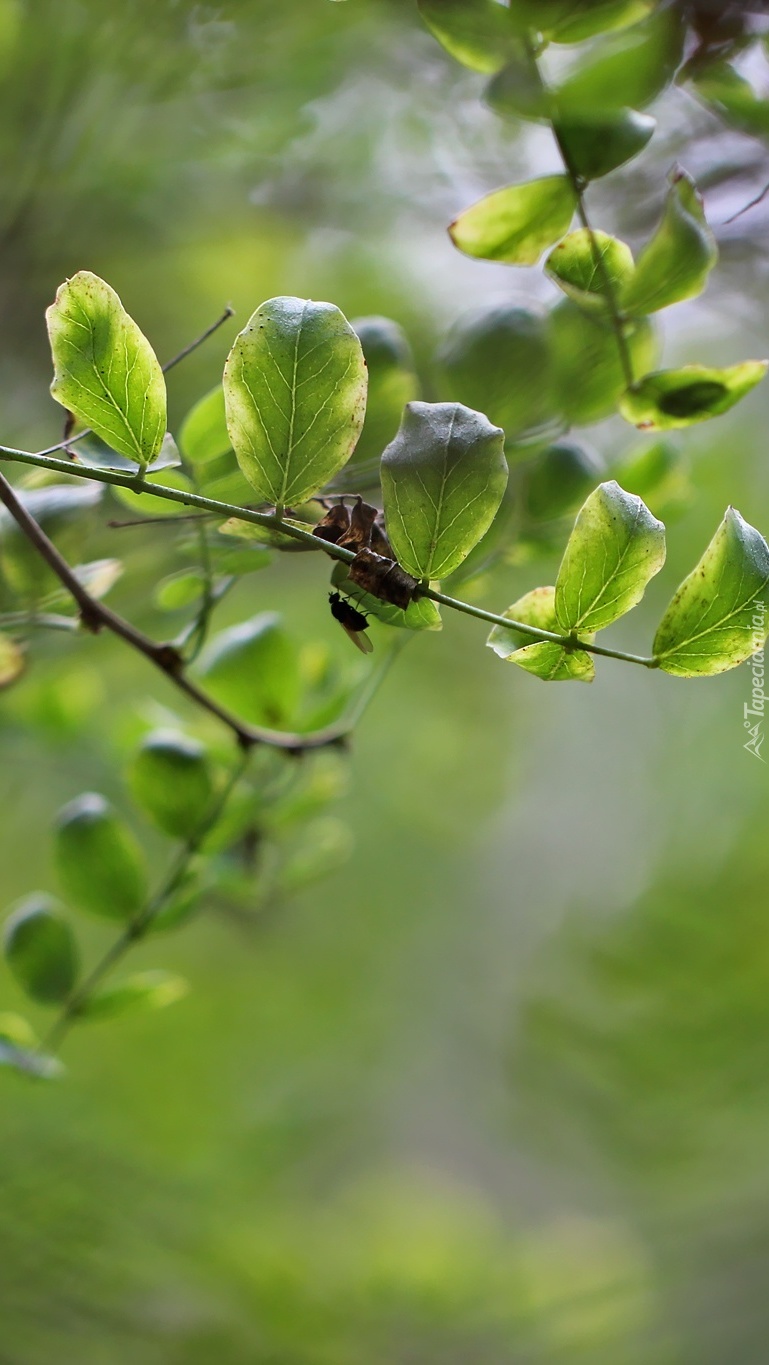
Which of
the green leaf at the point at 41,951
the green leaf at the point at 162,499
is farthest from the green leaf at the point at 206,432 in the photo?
the green leaf at the point at 41,951

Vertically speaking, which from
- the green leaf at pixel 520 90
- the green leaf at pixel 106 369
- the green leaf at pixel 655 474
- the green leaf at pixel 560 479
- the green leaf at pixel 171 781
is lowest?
the green leaf at pixel 171 781

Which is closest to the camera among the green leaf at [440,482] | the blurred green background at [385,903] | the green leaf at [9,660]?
the green leaf at [440,482]

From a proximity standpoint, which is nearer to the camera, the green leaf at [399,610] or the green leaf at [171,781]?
the green leaf at [399,610]

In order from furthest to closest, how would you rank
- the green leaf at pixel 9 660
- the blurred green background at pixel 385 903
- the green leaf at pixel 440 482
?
the blurred green background at pixel 385 903
the green leaf at pixel 9 660
the green leaf at pixel 440 482

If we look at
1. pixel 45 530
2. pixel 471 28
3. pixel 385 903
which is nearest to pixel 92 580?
pixel 45 530

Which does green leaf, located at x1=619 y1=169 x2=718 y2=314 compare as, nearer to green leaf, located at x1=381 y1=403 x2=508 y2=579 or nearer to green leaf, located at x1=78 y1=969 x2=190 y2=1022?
green leaf, located at x1=381 y1=403 x2=508 y2=579

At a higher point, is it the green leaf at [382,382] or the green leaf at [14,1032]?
the green leaf at [382,382]

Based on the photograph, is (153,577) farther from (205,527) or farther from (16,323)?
(16,323)

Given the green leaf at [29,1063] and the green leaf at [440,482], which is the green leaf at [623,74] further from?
the green leaf at [29,1063]
